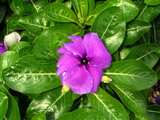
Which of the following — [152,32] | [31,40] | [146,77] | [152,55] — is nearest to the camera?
[146,77]

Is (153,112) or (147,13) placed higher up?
(147,13)

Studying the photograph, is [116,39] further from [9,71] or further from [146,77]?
[9,71]

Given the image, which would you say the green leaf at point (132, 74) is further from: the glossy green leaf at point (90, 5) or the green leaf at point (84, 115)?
the glossy green leaf at point (90, 5)

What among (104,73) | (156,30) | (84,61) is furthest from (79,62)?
(156,30)

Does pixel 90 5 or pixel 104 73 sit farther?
pixel 90 5

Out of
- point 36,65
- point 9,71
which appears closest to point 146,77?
point 36,65

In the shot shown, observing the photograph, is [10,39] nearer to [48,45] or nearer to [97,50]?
[48,45]
